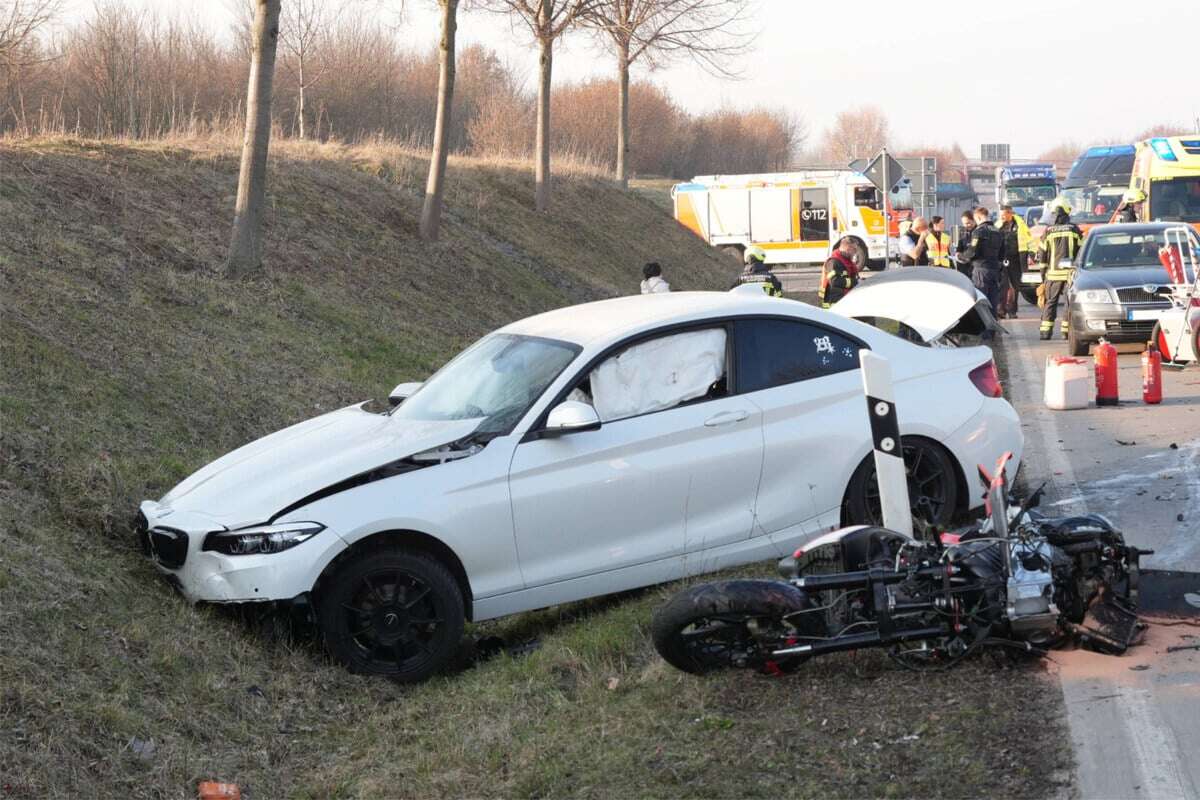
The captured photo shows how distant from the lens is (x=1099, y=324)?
55.1ft

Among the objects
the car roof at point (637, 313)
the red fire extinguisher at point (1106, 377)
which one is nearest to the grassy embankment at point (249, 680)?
the car roof at point (637, 313)

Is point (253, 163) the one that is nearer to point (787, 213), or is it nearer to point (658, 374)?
point (658, 374)

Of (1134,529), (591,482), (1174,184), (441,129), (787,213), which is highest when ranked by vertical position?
(441,129)

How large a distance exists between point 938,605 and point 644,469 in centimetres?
174

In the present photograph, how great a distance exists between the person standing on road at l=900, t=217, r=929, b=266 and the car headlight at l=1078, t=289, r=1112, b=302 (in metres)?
4.23

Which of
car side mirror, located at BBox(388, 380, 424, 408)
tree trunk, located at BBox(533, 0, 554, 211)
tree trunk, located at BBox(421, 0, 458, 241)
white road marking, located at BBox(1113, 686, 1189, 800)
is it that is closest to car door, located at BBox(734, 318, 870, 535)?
car side mirror, located at BBox(388, 380, 424, 408)

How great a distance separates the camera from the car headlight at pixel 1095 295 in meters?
16.8

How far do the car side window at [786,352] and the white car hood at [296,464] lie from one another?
4.90ft

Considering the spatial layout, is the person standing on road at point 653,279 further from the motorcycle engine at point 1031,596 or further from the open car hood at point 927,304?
the motorcycle engine at point 1031,596

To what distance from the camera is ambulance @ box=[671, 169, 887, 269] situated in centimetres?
4053

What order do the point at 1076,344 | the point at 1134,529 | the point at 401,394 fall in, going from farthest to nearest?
1. the point at 1076,344
2. the point at 401,394
3. the point at 1134,529

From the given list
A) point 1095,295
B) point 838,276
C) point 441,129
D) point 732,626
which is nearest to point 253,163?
point 441,129

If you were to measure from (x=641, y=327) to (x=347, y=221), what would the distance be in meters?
12.9

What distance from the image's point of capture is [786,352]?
7215 mm
